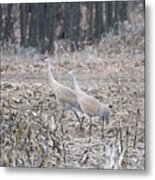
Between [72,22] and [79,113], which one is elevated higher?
[72,22]

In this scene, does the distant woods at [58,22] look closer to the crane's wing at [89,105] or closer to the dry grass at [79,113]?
the dry grass at [79,113]

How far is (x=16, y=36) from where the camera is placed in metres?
2.06

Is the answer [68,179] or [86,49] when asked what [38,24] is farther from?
[68,179]

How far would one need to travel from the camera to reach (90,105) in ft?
6.58

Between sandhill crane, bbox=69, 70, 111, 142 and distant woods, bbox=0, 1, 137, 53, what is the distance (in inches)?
5.5

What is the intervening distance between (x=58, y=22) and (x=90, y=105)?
0.33 meters

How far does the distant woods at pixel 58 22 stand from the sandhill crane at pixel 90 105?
0.14 m

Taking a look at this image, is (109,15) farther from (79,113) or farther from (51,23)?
(79,113)

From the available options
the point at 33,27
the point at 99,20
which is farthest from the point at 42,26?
the point at 99,20

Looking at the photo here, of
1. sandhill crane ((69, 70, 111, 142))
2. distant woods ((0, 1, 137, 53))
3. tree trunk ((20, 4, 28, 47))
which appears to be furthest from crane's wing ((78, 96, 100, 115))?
tree trunk ((20, 4, 28, 47))

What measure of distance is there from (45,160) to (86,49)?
1.44 feet

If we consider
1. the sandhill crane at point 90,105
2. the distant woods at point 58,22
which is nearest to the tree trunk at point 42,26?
the distant woods at point 58,22

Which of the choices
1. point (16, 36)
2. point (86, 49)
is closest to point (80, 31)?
point (86, 49)

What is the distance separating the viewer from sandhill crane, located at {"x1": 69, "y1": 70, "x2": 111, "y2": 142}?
1995 millimetres
